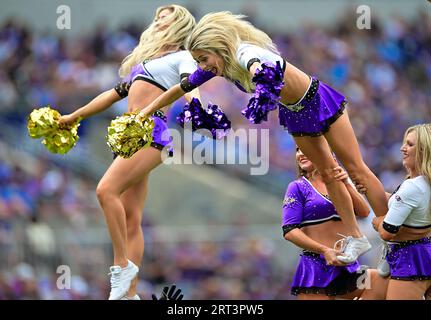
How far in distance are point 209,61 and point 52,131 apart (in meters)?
1.30

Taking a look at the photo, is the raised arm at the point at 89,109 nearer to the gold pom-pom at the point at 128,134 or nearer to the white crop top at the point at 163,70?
the white crop top at the point at 163,70

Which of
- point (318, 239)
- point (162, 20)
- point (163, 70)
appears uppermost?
point (162, 20)

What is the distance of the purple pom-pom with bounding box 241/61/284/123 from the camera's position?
536 centimetres

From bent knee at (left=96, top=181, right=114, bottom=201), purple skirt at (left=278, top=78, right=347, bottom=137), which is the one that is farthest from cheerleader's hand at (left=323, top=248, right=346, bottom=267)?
bent knee at (left=96, top=181, right=114, bottom=201)

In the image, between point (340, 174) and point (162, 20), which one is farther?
point (162, 20)

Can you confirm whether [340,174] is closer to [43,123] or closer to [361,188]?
[361,188]

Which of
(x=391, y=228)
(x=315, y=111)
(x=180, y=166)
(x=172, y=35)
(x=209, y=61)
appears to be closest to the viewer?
(x=391, y=228)

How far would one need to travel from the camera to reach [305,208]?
6191mm

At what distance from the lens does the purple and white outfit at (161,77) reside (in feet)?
21.4

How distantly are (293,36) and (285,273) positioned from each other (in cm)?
476

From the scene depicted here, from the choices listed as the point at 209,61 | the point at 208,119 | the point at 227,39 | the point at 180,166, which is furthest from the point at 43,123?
the point at 180,166

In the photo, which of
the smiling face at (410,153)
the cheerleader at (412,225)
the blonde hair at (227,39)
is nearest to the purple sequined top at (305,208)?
the cheerleader at (412,225)

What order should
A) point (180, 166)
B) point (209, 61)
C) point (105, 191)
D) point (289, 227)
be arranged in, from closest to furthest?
point (209, 61) < point (289, 227) < point (105, 191) < point (180, 166)

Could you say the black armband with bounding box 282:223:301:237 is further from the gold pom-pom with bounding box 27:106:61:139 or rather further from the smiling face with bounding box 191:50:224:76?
the gold pom-pom with bounding box 27:106:61:139
